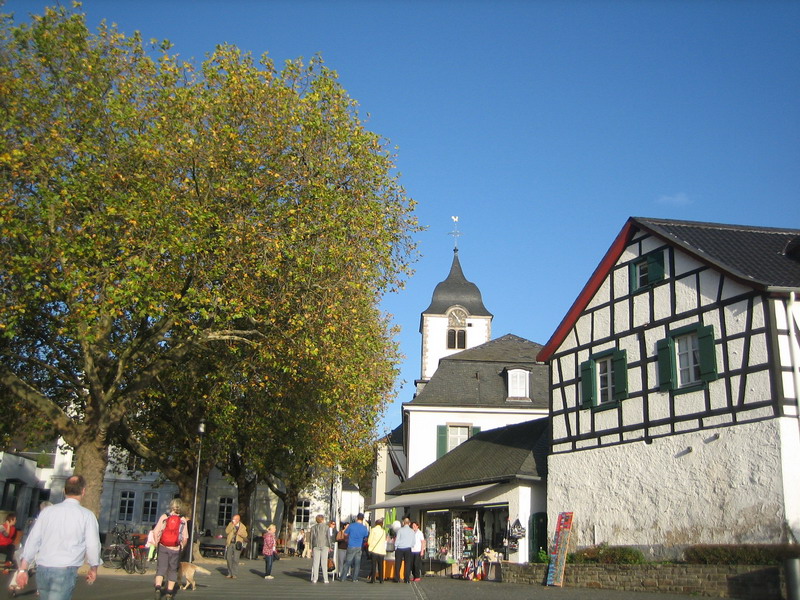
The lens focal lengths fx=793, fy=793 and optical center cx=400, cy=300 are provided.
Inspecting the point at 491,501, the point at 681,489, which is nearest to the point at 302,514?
the point at 491,501

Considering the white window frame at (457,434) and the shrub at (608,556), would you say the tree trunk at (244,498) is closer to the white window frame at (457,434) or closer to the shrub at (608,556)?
the white window frame at (457,434)

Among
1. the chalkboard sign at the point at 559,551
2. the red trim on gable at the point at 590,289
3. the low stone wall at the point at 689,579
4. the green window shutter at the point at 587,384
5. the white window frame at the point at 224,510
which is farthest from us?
the white window frame at the point at 224,510

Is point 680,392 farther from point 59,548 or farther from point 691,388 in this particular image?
point 59,548

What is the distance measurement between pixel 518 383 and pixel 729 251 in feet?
68.5

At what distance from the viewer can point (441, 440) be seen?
1521 inches

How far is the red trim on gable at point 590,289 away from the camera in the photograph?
23219 mm

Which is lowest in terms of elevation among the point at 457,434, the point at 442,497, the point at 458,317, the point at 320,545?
the point at 320,545

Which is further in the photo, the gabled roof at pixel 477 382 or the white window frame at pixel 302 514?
the white window frame at pixel 302 514

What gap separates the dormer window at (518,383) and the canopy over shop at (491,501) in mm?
7335

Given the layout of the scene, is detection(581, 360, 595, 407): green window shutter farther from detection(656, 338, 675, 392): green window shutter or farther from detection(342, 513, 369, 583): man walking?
detection(342, 513, 369, 583): man walking

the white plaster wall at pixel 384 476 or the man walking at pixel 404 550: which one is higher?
the white plaster wall at pixel 384 476

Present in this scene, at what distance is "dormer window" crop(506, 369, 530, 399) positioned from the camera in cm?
4016

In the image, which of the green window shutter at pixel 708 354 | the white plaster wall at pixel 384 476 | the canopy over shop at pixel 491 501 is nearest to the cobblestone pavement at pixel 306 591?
the canopy over shop at pixel 491 501

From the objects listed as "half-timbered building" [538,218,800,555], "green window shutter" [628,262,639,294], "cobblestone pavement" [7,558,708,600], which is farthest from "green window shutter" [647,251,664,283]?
"cobblestone pavement" [7,558,708,600]
